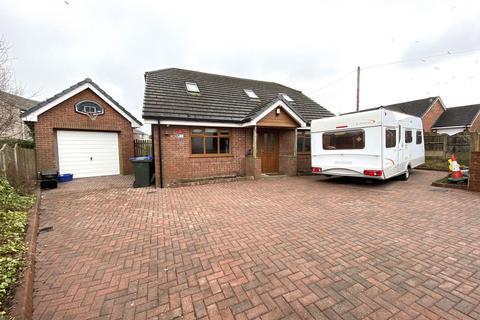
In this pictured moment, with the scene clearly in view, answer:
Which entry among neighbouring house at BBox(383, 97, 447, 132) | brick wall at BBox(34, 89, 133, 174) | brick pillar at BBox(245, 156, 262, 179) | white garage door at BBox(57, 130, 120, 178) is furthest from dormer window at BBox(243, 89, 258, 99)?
neighbouring house at BBox(383, 97, 447, 132)

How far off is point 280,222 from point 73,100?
1221cm

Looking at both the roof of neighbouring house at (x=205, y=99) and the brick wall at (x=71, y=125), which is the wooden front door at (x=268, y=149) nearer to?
the roof of neighbouring house at (x=205, y=99)

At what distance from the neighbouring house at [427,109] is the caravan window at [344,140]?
800 inches

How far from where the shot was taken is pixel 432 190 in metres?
7.12

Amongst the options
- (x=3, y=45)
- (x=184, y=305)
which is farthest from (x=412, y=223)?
(x=3, y=45)

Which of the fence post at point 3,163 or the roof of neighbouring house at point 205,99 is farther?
the roof of neighbouring house at point 205,99

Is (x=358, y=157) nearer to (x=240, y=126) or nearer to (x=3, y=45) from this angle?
(x=240, y=126)

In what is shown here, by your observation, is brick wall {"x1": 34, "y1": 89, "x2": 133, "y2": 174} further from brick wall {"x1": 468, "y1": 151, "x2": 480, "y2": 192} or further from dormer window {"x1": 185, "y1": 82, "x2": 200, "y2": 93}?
brick wall {"x1": 468, "y1": 151, "x2": 480, "y2": 192}

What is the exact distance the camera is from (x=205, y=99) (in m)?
10.8

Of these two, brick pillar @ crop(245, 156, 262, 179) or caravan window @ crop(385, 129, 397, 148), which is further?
brick pillar @ crop(245, 156, 262, 179)

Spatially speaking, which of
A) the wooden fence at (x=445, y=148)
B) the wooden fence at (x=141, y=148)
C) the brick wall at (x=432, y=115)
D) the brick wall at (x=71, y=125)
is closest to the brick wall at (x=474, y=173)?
the wooden fence at (x=445, y=148)

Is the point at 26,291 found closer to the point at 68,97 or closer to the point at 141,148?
the point at 68,97

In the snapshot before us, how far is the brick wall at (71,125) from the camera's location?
32.5 feet

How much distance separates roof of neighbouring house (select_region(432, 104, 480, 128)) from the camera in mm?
22883
